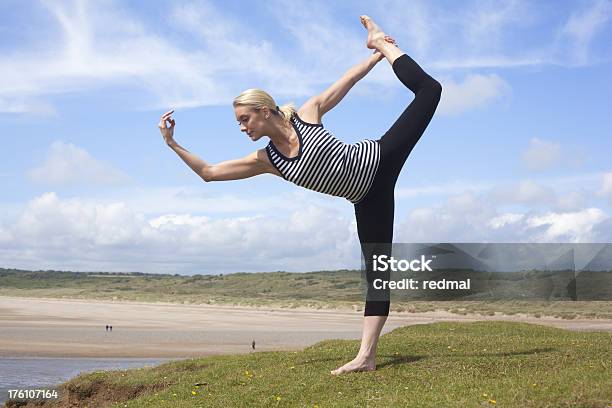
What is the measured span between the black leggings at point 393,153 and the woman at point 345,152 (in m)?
0.01

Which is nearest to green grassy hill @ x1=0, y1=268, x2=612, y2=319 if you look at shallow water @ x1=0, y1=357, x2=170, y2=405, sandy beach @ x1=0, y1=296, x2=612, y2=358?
sandy beach @ x1=0, y1=296, x2=612, y2=358

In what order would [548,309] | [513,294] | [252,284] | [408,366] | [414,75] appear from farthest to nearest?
[252,284], [513,294], [548,309], [408,366], [414,75]

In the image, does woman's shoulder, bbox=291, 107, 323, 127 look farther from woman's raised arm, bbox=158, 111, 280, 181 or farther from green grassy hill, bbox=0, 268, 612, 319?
green grassy hill, bbox=0, 268, 612, 319

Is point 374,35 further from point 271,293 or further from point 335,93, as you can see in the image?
point 271,293

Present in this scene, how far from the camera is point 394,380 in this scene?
1066cm

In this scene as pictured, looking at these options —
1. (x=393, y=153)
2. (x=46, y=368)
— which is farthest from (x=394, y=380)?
(x=46, y=368)

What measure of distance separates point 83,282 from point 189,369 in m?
133

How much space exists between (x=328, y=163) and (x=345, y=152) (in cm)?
29

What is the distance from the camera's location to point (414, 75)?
9.66 metres

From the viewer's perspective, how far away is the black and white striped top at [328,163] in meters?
9.38

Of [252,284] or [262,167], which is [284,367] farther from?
[252,284]

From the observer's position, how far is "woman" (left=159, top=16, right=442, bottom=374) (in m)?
9.44

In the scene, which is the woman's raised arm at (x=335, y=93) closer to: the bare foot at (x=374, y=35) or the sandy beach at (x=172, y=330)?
the bare foot at (x=374, y=35)

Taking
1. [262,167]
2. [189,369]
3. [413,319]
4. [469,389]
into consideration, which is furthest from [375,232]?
[413,319]
